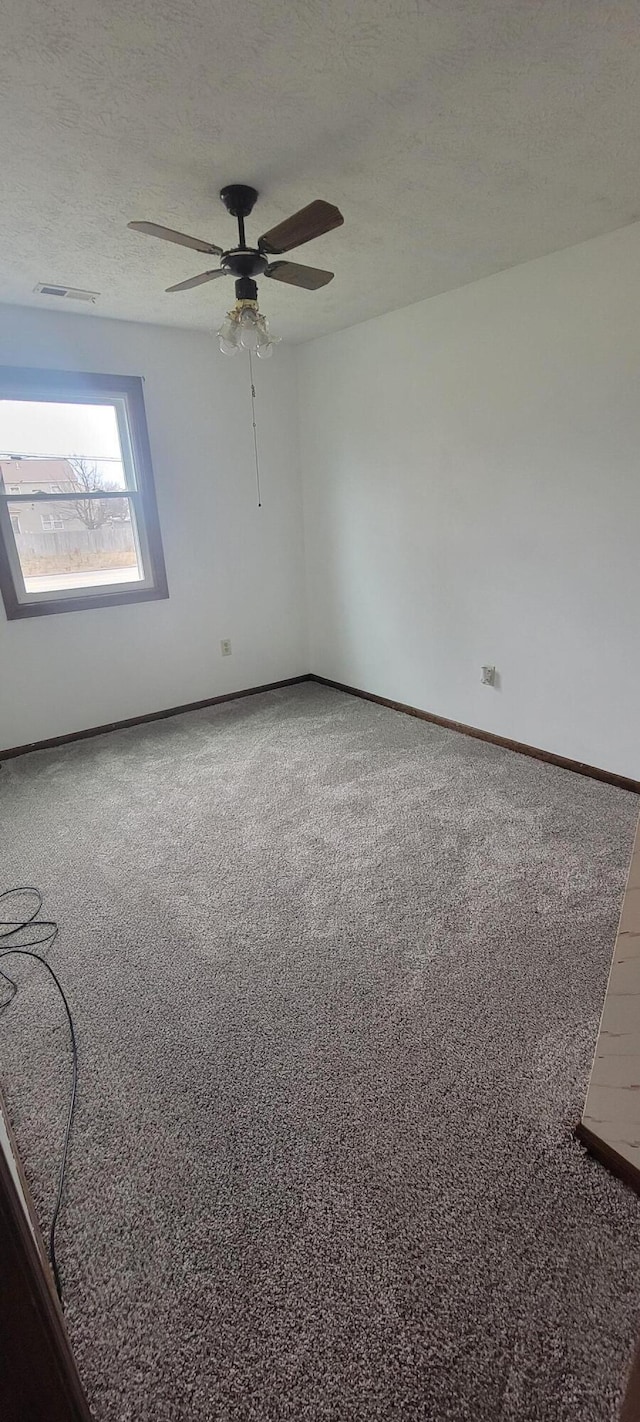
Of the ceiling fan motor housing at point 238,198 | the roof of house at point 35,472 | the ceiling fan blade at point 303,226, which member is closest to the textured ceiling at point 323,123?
the ceiling fan motor housing at point 238,198

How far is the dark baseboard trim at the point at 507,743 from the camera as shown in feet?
9.85

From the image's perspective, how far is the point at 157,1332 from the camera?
1074 millimetres

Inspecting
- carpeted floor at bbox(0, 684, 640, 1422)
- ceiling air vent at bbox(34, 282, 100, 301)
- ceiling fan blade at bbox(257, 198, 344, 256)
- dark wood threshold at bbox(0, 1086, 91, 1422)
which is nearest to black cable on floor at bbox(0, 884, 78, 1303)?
carpeted floor at bbox(0, 684, 640, 1422)

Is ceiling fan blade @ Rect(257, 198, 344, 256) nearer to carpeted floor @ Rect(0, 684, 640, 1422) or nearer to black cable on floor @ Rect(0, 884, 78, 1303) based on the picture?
carpeted floor @ Rect(0, 684, 640, 1422)

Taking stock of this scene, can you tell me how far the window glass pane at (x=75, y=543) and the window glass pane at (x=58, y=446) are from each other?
0.12 metres

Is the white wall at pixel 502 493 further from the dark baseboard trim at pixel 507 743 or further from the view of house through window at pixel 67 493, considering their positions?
the view of house through window at pixel 67 493

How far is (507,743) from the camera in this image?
3.51 m

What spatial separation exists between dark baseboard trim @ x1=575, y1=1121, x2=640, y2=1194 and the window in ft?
11.6

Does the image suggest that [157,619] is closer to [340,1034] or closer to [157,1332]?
[340,1034]

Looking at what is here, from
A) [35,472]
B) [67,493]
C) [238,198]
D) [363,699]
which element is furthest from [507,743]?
[35,472]

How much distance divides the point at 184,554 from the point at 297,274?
2198 millimetres

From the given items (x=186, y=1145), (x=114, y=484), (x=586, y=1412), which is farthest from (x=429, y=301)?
(x=586, y=1412)

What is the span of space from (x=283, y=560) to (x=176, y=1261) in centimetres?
411

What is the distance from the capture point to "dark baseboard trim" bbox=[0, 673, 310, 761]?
12.3 feet
